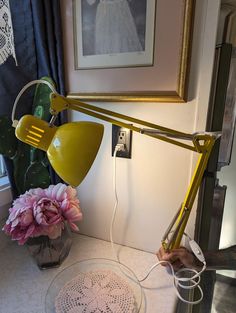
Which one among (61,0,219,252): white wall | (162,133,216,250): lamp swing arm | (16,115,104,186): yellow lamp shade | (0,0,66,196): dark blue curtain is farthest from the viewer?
(0,0,66,196): dark blue curtain

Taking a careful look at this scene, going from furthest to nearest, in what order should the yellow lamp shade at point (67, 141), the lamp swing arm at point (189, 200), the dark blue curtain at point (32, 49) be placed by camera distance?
1. the dark blue curtain at point (32, 49)
2. the lamp swing arm at point (189, 200)
3. the yellow lamp shade at point (67, 141)

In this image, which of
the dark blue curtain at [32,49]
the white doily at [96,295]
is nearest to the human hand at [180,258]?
the white doily at [96,295]

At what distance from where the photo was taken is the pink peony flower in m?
0.73

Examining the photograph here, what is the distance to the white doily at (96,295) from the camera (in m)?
0.67

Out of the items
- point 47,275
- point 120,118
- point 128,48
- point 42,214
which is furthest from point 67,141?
point 47,275

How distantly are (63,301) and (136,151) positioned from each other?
0.54 m

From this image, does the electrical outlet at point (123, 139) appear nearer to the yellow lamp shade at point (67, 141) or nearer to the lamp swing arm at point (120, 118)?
the lamp swing arm at point (120, 118)

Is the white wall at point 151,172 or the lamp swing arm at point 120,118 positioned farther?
the white wall at point 151,172

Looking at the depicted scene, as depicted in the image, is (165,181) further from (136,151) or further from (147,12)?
(147,12)

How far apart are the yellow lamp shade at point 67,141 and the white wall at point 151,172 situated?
37cm

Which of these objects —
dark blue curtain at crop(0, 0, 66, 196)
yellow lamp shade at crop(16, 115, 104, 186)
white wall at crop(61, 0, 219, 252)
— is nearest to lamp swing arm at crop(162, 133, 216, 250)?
white wall at crop(61, 0, 219, 252)

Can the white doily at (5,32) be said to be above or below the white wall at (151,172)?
above

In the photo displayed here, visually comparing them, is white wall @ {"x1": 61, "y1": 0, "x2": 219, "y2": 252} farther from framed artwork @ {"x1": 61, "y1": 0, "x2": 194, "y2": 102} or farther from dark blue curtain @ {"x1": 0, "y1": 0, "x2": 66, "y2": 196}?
dark blue curtain @ {"x1": 0, "y1": 0, "x2": 66, "y2": 196}

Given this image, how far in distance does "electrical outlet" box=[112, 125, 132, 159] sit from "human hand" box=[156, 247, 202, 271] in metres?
0.36
